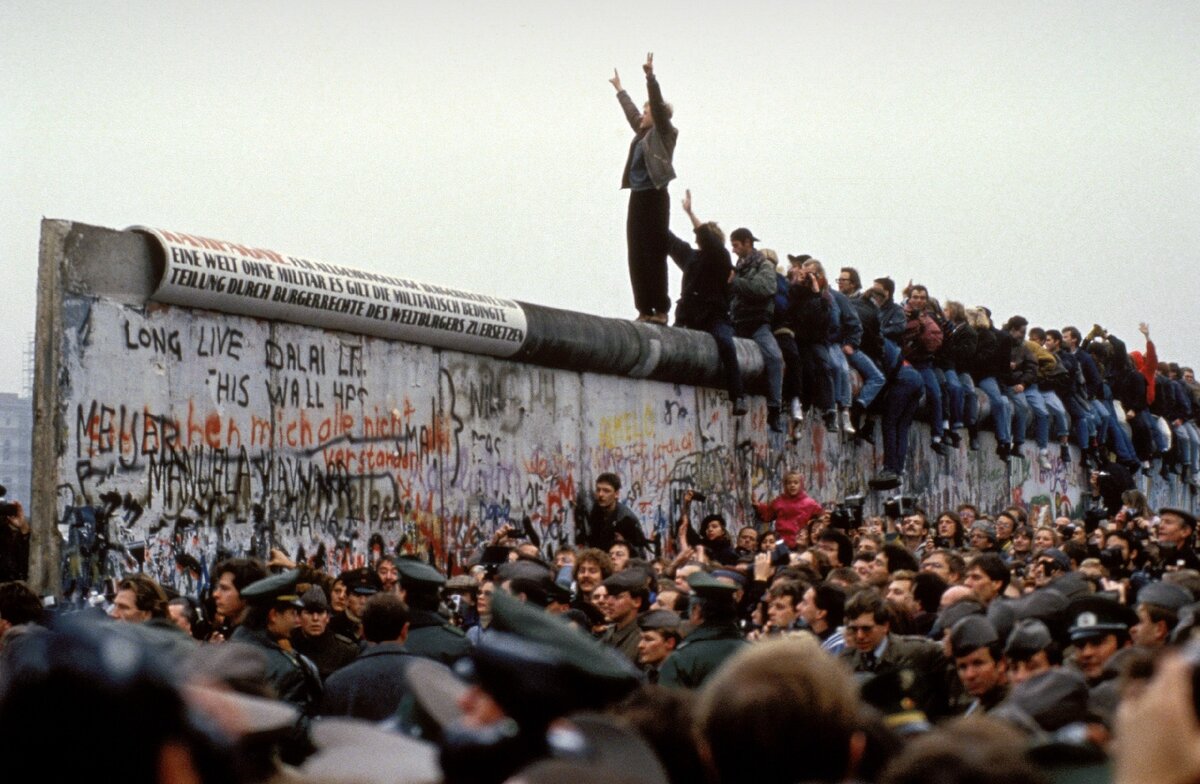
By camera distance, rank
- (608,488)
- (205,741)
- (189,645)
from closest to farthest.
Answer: (205,741), (189,645), (608,488)

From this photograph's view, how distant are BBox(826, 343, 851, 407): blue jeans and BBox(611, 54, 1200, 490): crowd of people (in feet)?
0.06

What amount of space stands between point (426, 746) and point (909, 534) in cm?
1409

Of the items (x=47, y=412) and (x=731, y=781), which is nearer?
(x=731, y=781)

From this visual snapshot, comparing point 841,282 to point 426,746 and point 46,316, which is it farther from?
point 426,746

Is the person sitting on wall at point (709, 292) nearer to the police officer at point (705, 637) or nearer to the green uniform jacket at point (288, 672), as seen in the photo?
the police officer at point (705, 637)

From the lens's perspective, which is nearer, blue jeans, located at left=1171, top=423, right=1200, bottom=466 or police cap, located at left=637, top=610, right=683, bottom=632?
police cap, located at left=637, top=610, right=683, bottom=632

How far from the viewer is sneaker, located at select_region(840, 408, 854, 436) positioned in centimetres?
2295

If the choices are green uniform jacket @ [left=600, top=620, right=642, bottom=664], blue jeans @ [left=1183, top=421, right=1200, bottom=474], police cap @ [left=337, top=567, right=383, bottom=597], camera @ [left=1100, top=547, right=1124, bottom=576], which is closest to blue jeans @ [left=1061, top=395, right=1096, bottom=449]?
blue jeans @ [left=1183, top=421, right=1200, bottom=474]

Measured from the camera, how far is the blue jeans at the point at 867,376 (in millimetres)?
22797

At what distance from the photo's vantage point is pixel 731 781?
365cm

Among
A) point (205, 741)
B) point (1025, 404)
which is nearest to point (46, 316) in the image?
point (205, 741)

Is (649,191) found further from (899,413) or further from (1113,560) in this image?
(1113,560)

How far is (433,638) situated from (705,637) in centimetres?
133

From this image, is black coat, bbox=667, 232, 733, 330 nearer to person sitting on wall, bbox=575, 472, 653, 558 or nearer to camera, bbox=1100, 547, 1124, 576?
person sitting on wall, bbox=575, 472, 653, 558
